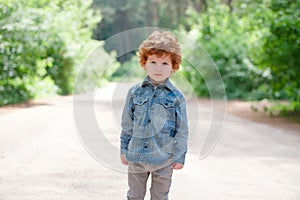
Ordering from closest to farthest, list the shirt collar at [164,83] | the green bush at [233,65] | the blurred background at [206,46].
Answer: the shirt collar at [164,83]
the blurred background at [206,46]
the green bush at [233,65]

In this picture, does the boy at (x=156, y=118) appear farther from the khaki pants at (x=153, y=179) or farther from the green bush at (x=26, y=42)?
the green bush at (x=26, y=42)

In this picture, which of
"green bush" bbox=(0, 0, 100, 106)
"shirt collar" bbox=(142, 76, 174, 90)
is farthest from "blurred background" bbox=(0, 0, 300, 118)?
"shirt collar" bbox=(142, 76, 174, 90)

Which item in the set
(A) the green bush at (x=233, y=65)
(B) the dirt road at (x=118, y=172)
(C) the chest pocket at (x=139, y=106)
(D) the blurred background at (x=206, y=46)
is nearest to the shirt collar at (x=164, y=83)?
(C) the chest pocket at (x=139, y=106)

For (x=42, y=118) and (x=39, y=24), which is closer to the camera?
(x=42, y=118)

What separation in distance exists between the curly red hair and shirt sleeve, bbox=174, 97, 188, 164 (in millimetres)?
302

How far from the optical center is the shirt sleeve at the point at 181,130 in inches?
150

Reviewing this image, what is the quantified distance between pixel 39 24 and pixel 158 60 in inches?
541

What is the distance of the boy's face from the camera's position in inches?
148

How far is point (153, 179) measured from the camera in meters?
3.96

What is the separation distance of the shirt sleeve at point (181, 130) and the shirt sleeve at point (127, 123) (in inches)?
12.8

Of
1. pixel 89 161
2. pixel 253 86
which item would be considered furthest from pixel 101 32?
pixel 89 161

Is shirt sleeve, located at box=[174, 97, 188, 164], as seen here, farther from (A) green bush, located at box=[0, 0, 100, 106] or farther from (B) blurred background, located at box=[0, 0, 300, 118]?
(A) green bush, located at box=[0, 0, 100, 106]

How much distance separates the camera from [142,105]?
150 inches

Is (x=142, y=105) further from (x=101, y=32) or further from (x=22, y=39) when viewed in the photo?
(x=101, y=32)
